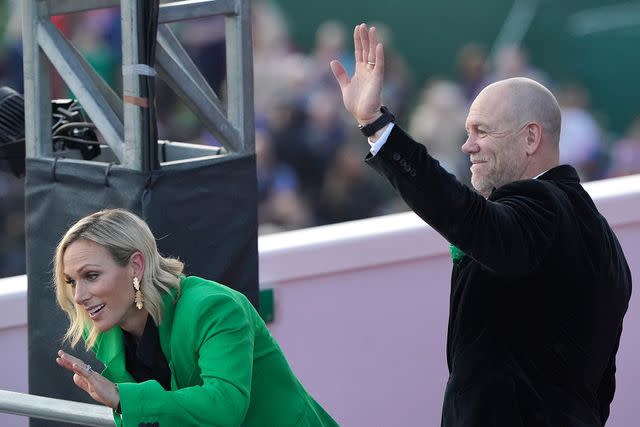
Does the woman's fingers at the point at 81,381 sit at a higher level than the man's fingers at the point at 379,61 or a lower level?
lower

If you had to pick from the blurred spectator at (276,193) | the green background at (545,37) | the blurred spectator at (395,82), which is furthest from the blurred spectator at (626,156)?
the blurred spectator at (276,193)

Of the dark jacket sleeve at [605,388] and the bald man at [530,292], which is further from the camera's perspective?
the dark jacket sleeve at [605,388]

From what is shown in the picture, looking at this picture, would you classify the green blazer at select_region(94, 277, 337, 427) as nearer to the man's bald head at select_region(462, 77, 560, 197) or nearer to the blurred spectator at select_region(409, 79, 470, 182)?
the man's bald head at select_region(462, 77, 560, 197)

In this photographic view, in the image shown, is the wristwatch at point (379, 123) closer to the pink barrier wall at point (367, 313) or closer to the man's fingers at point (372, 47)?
the man's fingers at point (372, 47)

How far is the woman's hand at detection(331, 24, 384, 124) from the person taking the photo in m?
2.27

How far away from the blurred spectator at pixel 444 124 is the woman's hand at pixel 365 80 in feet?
20.3

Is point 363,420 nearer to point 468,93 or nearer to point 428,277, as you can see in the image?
point 428,277

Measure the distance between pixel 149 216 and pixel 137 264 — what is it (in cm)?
57

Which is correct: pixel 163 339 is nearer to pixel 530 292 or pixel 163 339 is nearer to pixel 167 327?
pixel 167 327

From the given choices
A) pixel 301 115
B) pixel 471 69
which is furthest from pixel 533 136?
pixel 471 69

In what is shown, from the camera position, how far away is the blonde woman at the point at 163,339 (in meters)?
2.44

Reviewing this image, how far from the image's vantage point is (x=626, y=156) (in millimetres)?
9406

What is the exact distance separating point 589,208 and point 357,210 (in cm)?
581

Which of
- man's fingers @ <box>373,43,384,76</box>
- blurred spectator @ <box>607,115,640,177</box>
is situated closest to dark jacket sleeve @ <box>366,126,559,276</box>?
man's fingers @ <box>373,43,384,76</box>
